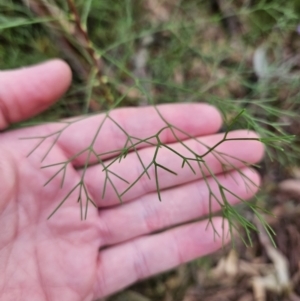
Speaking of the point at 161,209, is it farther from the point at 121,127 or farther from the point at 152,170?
the point at 121,127

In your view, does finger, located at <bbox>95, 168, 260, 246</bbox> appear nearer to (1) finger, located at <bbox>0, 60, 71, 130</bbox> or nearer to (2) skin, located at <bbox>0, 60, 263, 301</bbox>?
(2) skin, located at <bbox>0, 60, 263, 301</bbox>

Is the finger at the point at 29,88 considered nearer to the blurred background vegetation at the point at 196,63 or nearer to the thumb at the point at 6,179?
the thumb at the point at 6,179

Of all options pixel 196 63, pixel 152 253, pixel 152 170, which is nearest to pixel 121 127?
pixel 152 170

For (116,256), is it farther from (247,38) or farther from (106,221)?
(247,38)

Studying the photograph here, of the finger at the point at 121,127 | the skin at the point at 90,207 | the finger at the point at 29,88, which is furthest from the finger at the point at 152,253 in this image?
the finger at the point at 29,88

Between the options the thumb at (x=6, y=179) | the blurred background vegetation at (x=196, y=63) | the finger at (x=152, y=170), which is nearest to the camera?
the thumb at (x=6, y=179)

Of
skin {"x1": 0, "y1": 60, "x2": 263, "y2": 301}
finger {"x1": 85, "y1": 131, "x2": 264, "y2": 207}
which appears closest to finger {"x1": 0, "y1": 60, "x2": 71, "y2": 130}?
skin {"x1": 0, "y1": 60, "x2": 263, "y2": 301}

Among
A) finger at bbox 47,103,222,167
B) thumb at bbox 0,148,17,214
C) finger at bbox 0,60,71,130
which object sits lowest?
thumb at bbox 0,148,17,214
